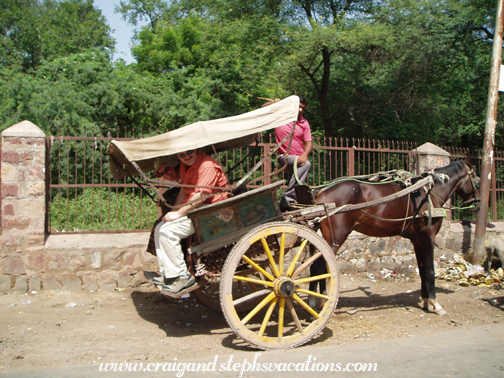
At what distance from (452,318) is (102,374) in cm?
422

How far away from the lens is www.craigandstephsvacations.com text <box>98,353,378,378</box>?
12.6 feet

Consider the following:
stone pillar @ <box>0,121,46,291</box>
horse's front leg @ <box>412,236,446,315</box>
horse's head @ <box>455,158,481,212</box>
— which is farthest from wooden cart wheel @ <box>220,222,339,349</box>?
stone pillar @ <box>0,121,46,291</box>

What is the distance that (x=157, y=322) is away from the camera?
5.41 metres

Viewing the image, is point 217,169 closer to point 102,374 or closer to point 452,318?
point 102,374

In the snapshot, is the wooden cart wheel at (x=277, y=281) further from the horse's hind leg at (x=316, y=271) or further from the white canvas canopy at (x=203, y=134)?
the white canvas canopy at (x=203, y=134)

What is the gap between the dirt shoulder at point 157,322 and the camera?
435 centimetres

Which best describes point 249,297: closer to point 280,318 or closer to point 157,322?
point 280,318

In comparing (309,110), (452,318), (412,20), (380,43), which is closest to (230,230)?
(452,318)

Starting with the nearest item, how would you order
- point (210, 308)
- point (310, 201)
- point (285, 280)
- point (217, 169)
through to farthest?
point (285, 280) < point (217, 169) < point (310, 201) < point (210, 308)

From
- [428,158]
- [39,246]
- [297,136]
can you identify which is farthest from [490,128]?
[39,246]

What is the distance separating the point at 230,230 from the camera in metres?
4.48

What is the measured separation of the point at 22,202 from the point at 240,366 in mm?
4137

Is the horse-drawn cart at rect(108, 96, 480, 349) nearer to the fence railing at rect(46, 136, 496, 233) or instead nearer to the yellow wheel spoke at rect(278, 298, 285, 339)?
the yellow wheel spoke at rect(278, 298, 285, 339)

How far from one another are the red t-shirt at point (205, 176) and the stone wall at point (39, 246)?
96.9 inches
